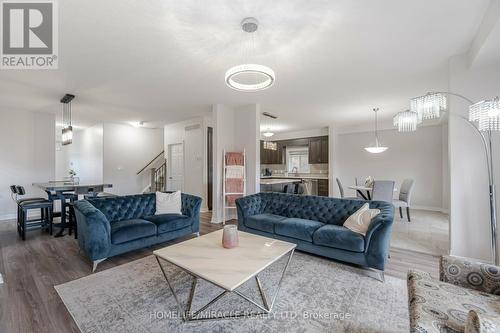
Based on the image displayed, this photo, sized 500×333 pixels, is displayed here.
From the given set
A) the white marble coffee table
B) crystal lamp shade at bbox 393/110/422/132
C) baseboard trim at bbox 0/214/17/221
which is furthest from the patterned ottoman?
baseboard trim at bbox 0/214/17/221

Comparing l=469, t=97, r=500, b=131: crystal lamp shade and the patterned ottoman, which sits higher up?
l=469, t=97, r=500, b=131: crystal lamp shade

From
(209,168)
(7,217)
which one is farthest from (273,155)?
(7,217)

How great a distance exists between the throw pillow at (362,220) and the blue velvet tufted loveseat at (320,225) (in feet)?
0.26

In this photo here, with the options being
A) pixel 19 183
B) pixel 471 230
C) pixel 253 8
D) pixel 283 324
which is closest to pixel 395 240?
pixel 471 230

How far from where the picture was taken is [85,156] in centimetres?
809

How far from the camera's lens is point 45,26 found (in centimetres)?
231

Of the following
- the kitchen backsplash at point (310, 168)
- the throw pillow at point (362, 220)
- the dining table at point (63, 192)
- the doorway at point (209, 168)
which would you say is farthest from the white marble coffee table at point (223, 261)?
the kitchen backsplash at point (310, 168)

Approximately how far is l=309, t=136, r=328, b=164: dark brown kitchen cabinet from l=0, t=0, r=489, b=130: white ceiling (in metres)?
3.26

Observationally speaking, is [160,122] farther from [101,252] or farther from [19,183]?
[101,252]

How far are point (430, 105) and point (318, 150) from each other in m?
5.86

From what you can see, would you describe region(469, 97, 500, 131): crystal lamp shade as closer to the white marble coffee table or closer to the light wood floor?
the light wood floor

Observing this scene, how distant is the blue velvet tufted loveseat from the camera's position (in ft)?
8.32

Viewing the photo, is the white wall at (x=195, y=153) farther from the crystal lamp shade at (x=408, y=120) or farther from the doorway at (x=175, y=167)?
the crystal lamp shade at (x=408, y=120)

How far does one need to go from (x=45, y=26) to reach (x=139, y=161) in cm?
596
